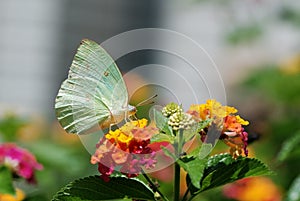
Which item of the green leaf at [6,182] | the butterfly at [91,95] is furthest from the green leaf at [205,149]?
the green leaf at [6,182]

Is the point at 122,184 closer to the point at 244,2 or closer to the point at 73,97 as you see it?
the point at 73,97

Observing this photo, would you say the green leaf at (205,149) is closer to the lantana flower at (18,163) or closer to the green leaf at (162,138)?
the green leaf at (162,138)

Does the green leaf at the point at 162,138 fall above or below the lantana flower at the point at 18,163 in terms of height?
above

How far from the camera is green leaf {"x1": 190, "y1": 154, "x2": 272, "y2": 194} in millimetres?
1058

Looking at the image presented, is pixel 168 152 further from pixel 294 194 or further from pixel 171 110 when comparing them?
pixel 294 194

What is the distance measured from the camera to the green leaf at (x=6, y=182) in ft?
4.48

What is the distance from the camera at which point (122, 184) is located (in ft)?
3.45

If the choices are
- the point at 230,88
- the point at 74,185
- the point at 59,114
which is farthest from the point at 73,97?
the point at 230,88

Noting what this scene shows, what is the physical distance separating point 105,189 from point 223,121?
0.62ft

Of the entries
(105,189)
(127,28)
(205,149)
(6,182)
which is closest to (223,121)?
(205,149)

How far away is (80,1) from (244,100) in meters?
2.75

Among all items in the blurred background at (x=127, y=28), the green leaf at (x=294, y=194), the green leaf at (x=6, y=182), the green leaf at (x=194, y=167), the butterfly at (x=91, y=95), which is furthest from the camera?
the blurred background at (x=127, y=28)

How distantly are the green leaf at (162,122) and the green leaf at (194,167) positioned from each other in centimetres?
5

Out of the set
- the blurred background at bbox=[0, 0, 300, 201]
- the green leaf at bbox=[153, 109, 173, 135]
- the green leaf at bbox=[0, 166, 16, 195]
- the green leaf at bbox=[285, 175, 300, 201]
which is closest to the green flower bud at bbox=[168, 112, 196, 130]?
the green leaf at bbox=[153, 109, 173, 135]
